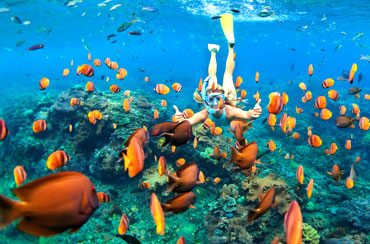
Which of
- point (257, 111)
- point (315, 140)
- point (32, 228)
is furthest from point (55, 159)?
point (315, 140)

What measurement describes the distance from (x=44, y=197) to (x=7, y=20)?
4390 cm

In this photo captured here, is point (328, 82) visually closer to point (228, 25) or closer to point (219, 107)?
point (228, 25)

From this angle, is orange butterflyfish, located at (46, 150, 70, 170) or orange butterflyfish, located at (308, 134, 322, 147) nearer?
orange butterflyfish, located at (46, 150, 70, 170)

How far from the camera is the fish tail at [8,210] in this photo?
1.19 metres

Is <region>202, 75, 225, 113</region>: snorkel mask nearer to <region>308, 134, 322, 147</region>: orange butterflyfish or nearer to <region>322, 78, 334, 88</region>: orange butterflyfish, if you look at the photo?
<region>308, 134, 322, 147</region>: orange butterflyfish

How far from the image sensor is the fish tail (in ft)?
3.89

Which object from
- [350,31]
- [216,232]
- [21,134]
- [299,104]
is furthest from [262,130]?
[350,31]

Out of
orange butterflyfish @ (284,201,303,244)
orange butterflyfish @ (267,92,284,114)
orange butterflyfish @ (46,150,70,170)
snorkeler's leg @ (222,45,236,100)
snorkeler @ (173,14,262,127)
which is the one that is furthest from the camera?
snorkeler's leg @ (222,45,236,100)

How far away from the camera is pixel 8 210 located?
1222 mm

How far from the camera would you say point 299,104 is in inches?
995

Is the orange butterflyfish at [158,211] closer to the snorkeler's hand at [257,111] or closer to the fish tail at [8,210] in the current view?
the fish tail at [8,210]

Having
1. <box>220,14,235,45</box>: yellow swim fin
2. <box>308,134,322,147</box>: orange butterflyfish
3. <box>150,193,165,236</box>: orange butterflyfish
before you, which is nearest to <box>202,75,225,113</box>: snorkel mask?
<box>220,14,235,45</box>: yellow swim fin

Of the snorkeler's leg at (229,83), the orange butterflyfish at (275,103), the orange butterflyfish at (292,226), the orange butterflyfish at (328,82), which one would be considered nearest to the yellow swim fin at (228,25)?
the snorkeler's leg at (229,83)

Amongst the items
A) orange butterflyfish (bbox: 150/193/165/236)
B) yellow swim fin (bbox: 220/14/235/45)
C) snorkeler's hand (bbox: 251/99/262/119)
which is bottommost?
orange butterflyfish (bbox: 150/193/165/236)
